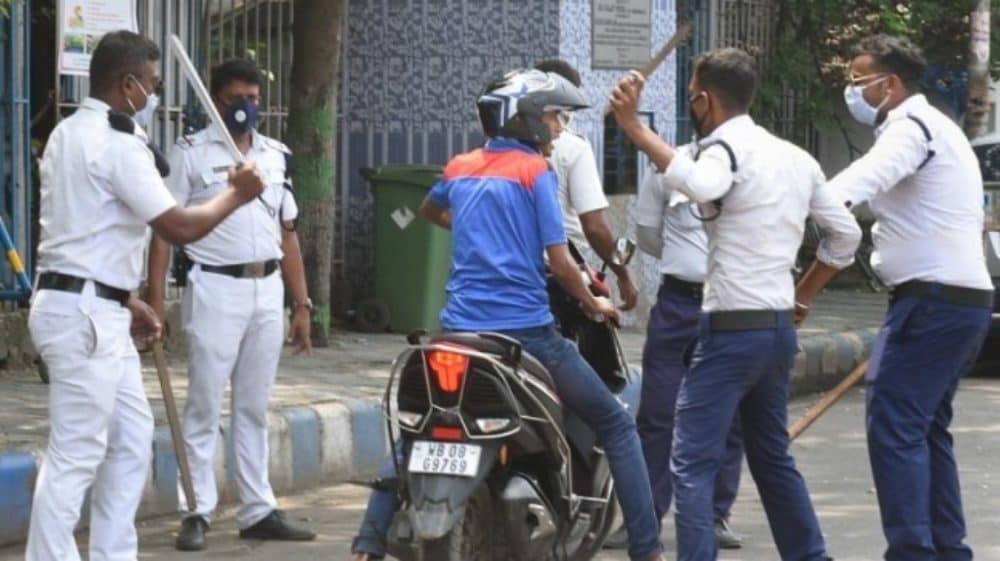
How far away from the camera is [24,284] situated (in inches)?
429

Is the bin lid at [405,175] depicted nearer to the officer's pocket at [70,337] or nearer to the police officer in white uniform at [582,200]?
the police officer in white uniform at [582,200]

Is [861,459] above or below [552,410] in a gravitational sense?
below

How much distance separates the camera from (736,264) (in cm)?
669

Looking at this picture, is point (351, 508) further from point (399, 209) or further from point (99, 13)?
point (399, 209)

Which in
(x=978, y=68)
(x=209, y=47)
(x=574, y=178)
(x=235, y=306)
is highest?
(x=978, y=68)

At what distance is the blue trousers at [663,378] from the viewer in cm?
796

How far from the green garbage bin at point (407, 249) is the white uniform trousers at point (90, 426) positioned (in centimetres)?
719

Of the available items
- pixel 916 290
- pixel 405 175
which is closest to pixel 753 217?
pixel 916 290

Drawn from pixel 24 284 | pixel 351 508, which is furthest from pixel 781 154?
pixel 24 284

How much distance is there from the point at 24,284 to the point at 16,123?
3.98ft

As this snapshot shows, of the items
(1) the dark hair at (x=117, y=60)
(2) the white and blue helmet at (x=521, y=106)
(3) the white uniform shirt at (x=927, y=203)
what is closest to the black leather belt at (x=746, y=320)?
(3) the white uniform shirt at (x=927, y=203)

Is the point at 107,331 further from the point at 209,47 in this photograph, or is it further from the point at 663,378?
the point at 209,47

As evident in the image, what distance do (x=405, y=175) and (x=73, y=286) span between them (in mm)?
7495

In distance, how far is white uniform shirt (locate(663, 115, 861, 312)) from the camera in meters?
6.64
